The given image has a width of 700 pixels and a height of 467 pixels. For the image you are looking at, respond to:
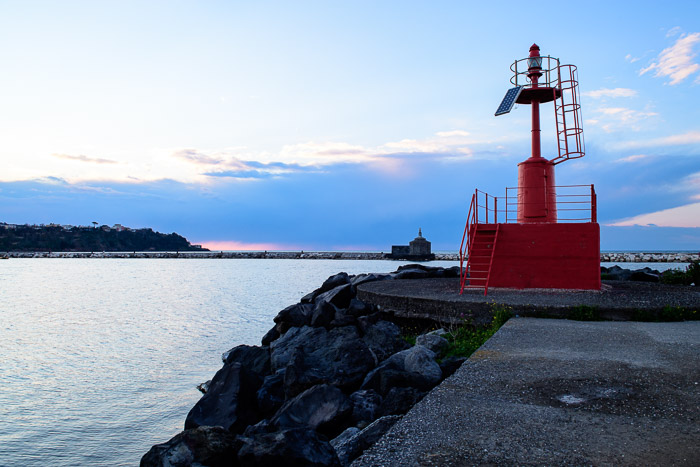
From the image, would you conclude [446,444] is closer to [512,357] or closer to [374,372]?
[512,357]

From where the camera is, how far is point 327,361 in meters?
6.65

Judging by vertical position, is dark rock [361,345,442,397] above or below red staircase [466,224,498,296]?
below

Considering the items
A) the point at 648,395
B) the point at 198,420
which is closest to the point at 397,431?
the point at 648,395

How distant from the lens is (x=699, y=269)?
12.4m

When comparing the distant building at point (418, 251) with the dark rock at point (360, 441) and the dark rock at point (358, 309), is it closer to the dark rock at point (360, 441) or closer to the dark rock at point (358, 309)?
the dark rock at point (358, 309)

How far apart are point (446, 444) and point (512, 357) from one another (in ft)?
7.32

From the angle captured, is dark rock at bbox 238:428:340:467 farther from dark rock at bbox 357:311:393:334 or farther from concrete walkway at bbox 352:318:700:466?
dark rock at bbox 357:311:393:334

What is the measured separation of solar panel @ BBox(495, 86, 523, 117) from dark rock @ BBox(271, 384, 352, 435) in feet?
25.6

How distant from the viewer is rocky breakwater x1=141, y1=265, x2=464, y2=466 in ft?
10.4

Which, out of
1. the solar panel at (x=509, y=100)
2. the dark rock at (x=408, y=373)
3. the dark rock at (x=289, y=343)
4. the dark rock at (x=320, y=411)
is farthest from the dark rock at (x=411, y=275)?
the dark rock at (x=320, y=411)

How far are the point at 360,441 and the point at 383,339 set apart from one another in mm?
4081

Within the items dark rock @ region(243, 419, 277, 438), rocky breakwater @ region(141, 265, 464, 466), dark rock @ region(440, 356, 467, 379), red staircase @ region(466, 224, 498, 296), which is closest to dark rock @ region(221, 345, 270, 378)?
rocky breakwater @ region(141, 265, 464, 466)

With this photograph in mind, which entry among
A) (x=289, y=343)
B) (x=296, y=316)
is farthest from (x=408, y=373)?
(x=296, y=316)

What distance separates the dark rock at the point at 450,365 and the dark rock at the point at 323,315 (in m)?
3.63
